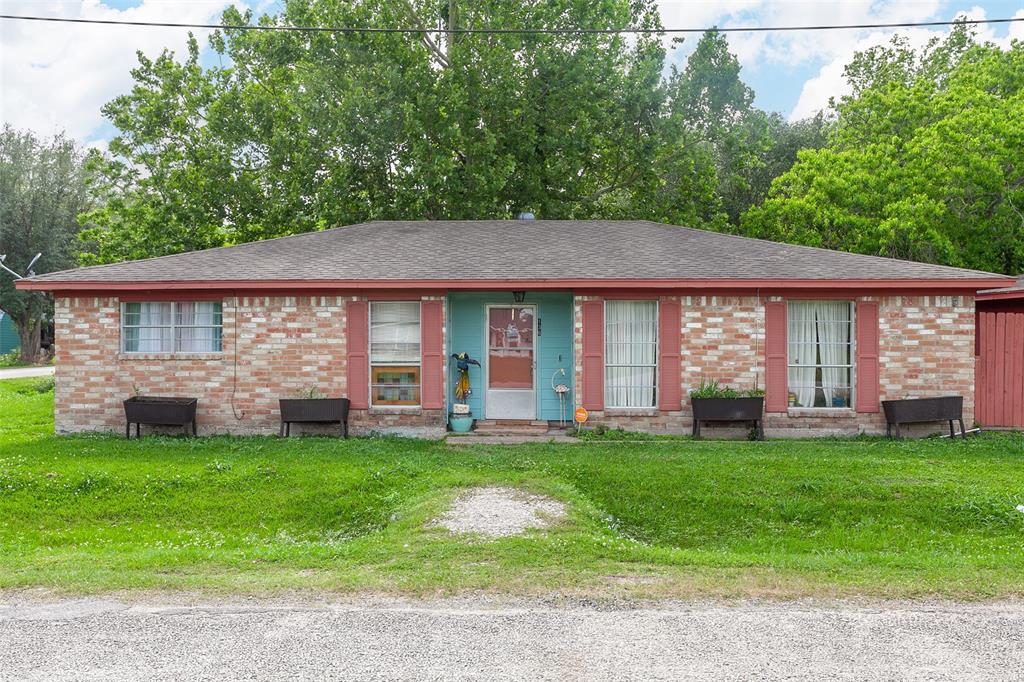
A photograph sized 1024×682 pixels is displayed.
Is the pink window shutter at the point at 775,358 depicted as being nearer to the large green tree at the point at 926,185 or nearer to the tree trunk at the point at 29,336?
the large green tree at the point at 926,185

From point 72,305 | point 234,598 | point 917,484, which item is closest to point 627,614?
point 234,598

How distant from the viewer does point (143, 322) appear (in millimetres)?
12914

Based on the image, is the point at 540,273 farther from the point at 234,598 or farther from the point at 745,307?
the point at 234,598

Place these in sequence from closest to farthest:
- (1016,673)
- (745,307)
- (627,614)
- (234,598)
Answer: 1. (1016,673)
2. (627,614)
3. (234,598)
4. (745,307)

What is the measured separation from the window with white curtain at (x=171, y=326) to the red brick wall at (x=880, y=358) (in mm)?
6217

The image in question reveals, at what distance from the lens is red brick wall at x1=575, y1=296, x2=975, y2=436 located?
40.1ft

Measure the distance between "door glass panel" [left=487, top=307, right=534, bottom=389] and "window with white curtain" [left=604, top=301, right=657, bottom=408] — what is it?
4.74ft

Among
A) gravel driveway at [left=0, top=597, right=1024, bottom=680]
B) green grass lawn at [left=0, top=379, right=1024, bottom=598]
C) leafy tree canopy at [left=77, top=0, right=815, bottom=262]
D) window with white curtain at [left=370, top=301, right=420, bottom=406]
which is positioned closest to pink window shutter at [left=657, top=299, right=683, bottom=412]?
green grass lawn at [left=0, top=379, right=1024, bottom=598]

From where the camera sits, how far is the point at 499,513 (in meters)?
7.57

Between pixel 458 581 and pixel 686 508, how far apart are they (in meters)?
3.51

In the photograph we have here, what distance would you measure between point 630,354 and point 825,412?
10.9ft

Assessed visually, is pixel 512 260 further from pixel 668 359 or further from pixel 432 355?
pixel 668 359

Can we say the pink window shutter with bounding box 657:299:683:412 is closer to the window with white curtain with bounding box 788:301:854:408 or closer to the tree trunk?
the window with white curtain with bounding box 788:301:854:408

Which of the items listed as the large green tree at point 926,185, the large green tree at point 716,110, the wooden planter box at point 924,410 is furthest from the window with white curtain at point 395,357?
the large green tree at point 926,185
